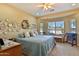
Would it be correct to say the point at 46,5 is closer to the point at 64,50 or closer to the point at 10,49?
the point at 64,50

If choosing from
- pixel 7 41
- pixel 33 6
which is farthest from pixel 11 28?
pixel 33 6

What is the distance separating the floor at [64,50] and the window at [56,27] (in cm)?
24

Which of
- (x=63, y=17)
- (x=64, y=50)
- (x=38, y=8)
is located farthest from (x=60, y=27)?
(x=38, y=8)

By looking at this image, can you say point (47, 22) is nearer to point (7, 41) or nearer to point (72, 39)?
point (72, 39)

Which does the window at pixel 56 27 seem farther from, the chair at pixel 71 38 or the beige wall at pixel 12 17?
the beige wall at pixel 12 17

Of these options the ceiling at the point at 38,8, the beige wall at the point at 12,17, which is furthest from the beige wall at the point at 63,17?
the beige wall at the point at 12,17

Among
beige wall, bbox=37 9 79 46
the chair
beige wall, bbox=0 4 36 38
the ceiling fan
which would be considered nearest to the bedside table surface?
beige wall, bbox=0 4 36 38

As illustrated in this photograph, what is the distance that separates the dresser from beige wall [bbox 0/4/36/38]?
14 centimetres

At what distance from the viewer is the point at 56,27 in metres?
1.89

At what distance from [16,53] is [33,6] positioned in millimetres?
891

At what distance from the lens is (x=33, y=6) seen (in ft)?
5.84

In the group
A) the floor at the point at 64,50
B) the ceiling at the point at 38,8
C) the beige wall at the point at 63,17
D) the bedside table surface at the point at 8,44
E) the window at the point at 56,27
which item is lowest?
the floor at the point at 64,50

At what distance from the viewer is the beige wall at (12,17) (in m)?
1.69

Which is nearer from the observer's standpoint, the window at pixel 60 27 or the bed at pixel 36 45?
the bed at pixel 36 45
